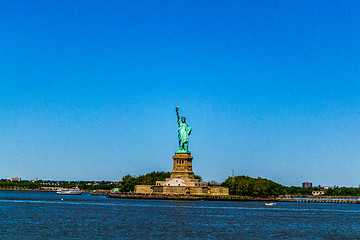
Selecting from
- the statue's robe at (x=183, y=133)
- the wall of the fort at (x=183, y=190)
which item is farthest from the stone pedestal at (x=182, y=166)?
the wall of the fort at (x=183, y=190)

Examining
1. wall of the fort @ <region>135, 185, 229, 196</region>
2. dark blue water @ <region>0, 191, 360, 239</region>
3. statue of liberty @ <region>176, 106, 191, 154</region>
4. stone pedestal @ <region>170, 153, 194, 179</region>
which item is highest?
statue of liberty @ <region>176, 106, 191, 154</region>

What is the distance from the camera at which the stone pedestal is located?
103750mm

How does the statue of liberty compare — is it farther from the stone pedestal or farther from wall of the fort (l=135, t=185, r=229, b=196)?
wall of the fort (l=135, t=185, r=229, b=196)

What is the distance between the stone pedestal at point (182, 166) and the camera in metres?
104

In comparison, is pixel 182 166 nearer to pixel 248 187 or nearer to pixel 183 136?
pixel 183 136

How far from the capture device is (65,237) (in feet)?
121

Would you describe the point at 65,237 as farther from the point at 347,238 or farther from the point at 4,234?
the point at 347,238

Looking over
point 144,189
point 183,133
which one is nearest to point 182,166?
point 183,133

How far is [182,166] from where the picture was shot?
104 m

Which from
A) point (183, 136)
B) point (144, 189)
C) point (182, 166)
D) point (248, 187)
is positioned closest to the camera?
point (182, 166)

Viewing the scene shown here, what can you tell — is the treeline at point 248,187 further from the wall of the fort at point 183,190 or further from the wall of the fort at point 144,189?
the wall of the fort at point 144,189

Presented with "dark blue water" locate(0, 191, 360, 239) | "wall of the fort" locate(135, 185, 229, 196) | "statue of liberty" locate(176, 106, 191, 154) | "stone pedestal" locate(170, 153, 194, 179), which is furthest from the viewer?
"statue of liberty" locate(176, 106, 191, 154)

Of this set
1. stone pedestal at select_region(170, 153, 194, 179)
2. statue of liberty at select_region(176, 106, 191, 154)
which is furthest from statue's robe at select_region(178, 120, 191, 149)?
Answer: stone pedestal at select_region(170, 153, 194, 179)

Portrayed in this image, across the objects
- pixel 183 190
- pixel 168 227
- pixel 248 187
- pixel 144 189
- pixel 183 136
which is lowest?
pixel 168 227
